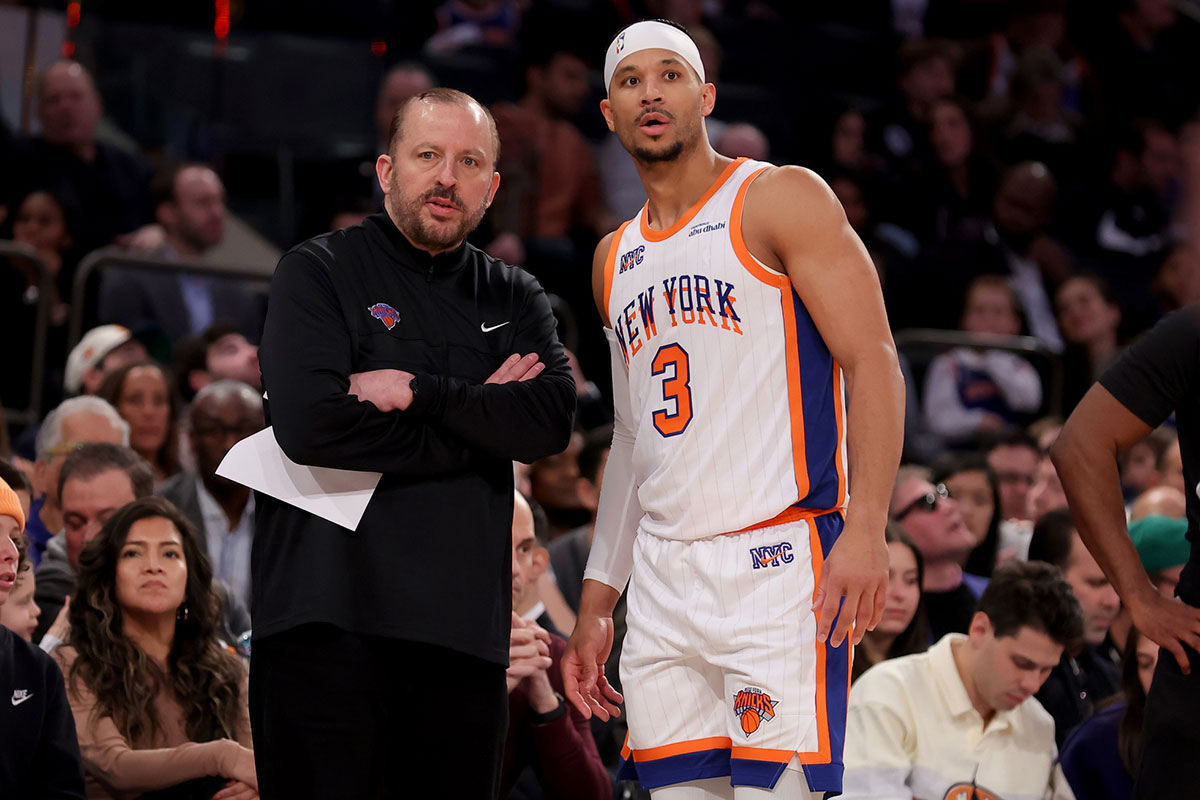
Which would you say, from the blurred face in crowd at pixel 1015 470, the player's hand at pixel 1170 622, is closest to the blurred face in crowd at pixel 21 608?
the player's hand at pixel 1170 622

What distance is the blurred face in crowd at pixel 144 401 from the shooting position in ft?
21.8

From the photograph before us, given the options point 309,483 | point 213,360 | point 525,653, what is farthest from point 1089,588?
point 213,360

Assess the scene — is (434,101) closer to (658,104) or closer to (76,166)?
(658,104)

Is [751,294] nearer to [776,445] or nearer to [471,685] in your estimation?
[776,445]

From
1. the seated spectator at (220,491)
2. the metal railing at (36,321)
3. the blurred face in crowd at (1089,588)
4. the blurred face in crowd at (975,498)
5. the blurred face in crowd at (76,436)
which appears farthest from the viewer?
the metal railing at (36,321)

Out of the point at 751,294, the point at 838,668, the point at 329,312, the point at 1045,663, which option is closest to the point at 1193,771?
the point at 838,668

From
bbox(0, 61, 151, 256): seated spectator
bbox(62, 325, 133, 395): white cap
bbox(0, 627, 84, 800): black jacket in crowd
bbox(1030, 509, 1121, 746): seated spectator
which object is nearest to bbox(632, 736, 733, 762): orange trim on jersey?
bbox(0, 627, 84, 800): black jacket in crowd

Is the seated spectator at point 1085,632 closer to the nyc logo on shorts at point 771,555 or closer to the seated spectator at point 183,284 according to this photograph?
the nyc logo on shorts at point 771,555

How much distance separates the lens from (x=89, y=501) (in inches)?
208

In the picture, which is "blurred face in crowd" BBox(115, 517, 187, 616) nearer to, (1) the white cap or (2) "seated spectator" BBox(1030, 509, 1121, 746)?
(1) the white cap

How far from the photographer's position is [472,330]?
11.3 feet

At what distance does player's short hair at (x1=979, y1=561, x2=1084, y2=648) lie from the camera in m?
4.98

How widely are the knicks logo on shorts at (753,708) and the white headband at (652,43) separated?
4.40ft

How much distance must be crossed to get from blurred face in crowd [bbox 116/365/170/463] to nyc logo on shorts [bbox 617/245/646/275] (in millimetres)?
3677
